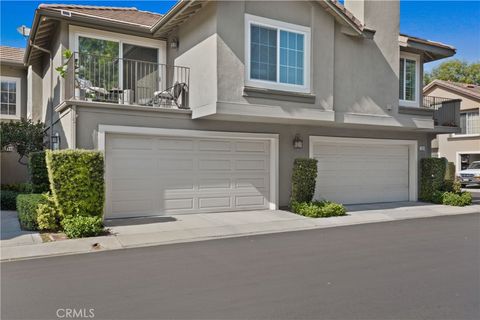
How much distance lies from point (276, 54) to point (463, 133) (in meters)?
20.7

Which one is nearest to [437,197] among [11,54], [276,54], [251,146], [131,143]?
[251,146]

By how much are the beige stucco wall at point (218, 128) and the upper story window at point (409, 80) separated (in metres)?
1.32

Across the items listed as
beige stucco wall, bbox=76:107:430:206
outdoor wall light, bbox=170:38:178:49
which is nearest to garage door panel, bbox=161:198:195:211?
beige stucco wall, bbox=76:107:430:206

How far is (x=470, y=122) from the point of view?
26.1 metres

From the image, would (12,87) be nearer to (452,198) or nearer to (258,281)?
(258,281)

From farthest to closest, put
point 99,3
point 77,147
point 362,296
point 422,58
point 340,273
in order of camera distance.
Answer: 1. point 422,58
2. point 99,3
3. point 77,147
4. point 340,273
5. point 362,296

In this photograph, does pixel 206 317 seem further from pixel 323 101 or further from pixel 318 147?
pixel 318 147

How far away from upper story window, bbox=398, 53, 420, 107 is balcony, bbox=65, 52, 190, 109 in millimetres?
8047

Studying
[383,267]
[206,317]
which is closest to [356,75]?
[383,267]

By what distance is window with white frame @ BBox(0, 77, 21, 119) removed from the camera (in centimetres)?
1727

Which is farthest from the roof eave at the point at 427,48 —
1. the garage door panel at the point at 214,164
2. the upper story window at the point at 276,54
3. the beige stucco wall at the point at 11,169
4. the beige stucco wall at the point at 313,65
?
the beige stucco wall at the point at 11,169

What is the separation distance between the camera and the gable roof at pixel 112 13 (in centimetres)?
1144

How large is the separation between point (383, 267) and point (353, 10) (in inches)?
409

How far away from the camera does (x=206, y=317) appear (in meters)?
4.29
